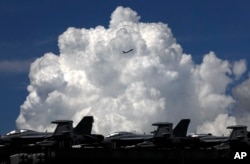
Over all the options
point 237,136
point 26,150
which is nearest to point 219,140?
point 237,136

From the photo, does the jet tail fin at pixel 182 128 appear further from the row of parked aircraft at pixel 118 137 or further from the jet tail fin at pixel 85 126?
the jet tail fin at pixel 85 126

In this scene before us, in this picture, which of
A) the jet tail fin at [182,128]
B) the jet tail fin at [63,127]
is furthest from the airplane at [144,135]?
the jet tail fin at [63,127]

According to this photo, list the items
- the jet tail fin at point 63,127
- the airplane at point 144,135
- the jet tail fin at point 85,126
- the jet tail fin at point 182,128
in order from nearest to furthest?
the jet tail fin at point 63,127, the jet tail fin at point 85,126, the airplane at point 144,135, the jet tail fin at point 182,128

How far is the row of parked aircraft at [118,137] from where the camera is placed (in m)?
151

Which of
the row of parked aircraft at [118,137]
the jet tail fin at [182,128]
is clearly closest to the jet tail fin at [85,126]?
the row of parked aircraft at [118,137]

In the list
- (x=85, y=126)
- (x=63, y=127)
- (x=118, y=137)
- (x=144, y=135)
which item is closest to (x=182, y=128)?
(x=144, y=135)

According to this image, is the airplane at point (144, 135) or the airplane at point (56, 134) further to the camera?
the airplane at point (144, 135)

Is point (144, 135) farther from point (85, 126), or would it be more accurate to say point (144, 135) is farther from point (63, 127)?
point (63, 127)

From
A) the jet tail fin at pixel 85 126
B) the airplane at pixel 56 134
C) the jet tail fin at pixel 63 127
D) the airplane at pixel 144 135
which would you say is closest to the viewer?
the jet tail fin at pixel 63 127

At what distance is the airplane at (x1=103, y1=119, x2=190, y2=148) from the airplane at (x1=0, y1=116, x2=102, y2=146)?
343 inches

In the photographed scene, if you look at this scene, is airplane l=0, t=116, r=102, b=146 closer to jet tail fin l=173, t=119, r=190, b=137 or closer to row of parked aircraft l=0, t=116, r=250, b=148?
row of parked aircraft l=0, t=116, r=250, b=148

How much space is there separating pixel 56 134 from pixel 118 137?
2568cm

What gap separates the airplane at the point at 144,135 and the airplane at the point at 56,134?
871 cm

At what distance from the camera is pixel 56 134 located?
150000mm
